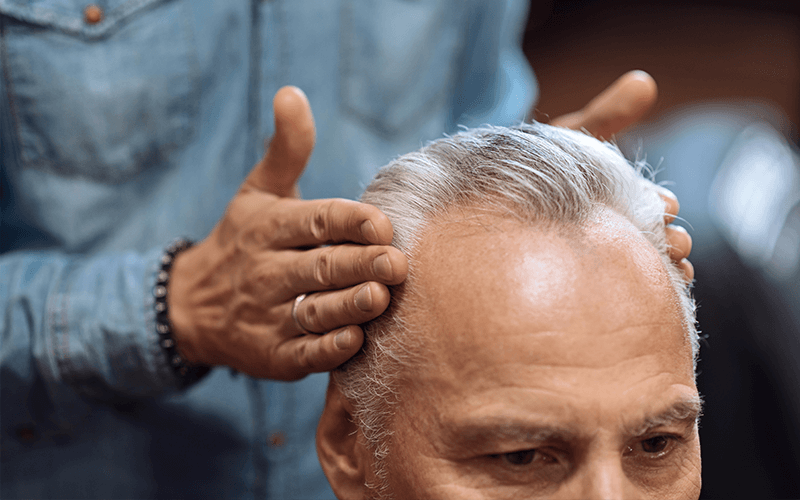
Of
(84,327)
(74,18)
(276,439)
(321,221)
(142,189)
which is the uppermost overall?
(74,18)

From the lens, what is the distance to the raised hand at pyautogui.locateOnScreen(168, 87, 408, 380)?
98 cm

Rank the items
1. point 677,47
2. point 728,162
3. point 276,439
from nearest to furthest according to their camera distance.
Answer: point 276,439
point 728,162
point 677,47

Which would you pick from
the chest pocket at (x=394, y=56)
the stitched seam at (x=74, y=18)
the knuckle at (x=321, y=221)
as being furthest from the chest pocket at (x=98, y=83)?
the knuckle at (x=321, y=221)

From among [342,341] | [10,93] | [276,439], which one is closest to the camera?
[342,341]

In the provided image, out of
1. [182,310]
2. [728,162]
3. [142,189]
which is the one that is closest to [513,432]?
[182,310]

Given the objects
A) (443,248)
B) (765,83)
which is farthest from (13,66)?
(765,83)

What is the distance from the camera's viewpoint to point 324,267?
3.35 feet

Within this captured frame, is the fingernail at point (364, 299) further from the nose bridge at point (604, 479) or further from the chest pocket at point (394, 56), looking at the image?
the chest pocket at point (394, 56)

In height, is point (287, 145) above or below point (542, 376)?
above

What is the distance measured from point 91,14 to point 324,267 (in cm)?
89

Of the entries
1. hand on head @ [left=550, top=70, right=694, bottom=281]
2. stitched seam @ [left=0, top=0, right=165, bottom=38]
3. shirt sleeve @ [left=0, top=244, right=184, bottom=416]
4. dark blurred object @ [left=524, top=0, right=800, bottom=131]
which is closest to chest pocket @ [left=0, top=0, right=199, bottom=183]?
stitched seam @ [left=0, top=0, right=165, bottom=38]

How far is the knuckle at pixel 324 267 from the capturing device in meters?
1.01

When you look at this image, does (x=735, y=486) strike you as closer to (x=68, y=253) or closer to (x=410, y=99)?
(x=410, y=99)

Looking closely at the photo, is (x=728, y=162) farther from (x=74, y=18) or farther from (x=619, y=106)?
(x=74, y=18)
